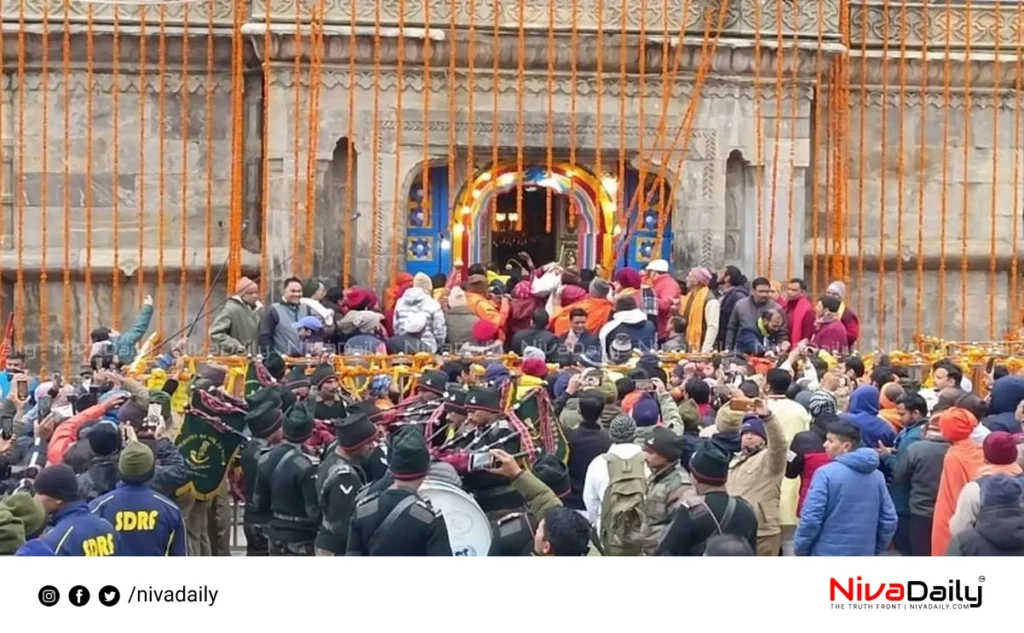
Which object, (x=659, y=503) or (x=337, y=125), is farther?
(x=337, y=125)

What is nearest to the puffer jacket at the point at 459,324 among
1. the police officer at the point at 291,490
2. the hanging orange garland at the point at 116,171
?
the hanging orange garland at the point at 116,171

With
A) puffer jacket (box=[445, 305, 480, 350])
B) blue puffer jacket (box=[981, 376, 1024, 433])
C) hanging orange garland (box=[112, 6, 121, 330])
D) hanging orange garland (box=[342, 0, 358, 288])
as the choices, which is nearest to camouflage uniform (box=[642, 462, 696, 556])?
blue puffer jacket (box=[981, 376, 1024, 433])

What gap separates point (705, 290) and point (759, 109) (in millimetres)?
3567

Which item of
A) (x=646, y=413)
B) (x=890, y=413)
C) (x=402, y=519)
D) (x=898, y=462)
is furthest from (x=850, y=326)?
(x=402, y=519)

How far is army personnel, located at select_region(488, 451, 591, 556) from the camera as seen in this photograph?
9.87m

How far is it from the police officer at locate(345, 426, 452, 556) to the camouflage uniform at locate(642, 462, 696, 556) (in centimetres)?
159

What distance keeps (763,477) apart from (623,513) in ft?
4.32

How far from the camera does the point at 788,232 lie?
78.3 ft

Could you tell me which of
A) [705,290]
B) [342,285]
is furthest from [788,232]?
[342,285]

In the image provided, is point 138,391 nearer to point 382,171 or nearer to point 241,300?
point 241,300

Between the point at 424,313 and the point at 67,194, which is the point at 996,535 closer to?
the point at 424,313

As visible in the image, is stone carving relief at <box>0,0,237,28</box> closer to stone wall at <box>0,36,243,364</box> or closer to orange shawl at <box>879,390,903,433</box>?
stone wall at <box>0,36,243,364</box>

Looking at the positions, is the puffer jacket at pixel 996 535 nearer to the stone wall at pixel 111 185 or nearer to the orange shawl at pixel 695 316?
the orange shawl at pixel 695 316

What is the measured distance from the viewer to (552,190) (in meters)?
24.1
